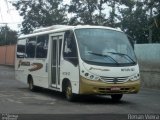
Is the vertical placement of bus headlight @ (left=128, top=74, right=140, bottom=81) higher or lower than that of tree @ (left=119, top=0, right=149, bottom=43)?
lower

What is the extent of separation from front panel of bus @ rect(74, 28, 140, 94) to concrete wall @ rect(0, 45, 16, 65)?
3946 centimetres

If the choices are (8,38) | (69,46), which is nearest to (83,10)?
(69,46)

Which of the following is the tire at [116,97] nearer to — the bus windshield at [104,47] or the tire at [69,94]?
the bus windshield at [104,47]

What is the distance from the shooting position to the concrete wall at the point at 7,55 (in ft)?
185

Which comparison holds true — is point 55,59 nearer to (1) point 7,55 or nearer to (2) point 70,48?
(2) point 70,48

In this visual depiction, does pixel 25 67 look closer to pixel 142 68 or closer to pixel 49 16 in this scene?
pixel 142 68

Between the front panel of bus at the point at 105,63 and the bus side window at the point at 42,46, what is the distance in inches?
123

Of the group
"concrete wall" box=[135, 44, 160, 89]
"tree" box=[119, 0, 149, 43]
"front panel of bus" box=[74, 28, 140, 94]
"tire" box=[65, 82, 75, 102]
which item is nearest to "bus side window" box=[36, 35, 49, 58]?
"tire" box=[65, 82, 75, 102]

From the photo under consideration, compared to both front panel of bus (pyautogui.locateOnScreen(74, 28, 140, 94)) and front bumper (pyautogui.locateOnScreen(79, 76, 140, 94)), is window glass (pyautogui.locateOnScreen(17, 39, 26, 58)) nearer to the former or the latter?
front panel of bus (pyautogui.locateOnScreen(74, 28, 140, 94))

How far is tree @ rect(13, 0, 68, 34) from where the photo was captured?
175ft

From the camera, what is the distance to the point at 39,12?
5469 centimetres

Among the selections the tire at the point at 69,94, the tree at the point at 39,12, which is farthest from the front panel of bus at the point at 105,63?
the tree at the point at 39,12

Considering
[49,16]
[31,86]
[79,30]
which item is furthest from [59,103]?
[49,16]

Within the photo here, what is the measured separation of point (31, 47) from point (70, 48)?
5.61m
